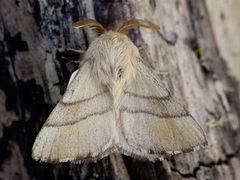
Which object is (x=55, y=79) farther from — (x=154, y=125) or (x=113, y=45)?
(x=154, y=125)

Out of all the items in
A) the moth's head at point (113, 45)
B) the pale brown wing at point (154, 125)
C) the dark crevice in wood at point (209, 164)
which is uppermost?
the moth's head at point (113, 45)

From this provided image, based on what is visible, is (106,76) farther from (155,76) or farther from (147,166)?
(147,166)

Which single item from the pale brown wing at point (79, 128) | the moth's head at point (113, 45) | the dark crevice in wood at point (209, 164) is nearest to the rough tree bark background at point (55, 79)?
the dark crevice in wood at point (209, 164)

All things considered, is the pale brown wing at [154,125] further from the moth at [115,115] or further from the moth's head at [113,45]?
the moth's head at [113,45]

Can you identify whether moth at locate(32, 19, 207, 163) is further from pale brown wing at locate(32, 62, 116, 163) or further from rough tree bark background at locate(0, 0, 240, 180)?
rough tree bark background at locate(0, 0, 240, 180)

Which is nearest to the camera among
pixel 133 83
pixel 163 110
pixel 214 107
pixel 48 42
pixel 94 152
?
pixel 94 152

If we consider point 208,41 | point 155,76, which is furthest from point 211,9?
point 155,76
